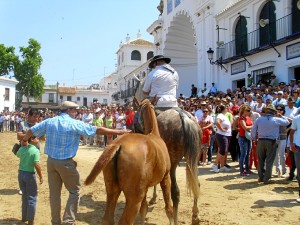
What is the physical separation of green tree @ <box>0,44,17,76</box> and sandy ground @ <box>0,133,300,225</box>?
155 ft

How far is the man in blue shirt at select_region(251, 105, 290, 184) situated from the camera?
30.2 ft

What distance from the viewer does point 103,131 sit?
5332mm

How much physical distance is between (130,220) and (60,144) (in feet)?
5.24

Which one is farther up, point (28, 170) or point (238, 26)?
point (238, 26)

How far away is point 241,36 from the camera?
20.8m

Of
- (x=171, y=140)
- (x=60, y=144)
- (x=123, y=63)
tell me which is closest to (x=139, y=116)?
(x=171, y=140)

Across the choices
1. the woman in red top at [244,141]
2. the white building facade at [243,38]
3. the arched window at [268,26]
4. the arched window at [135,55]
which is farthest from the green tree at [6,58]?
the woman in red top at [244,141]

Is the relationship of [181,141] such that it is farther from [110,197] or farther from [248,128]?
[248,128]

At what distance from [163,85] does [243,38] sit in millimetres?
15185

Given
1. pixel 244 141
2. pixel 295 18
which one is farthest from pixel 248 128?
pixel 295 18

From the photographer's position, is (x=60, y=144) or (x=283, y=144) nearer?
(x=60, y=144)

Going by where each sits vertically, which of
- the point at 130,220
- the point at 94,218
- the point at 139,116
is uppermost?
the point at 139,116

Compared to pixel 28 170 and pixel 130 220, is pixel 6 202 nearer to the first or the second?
pixel 28 170

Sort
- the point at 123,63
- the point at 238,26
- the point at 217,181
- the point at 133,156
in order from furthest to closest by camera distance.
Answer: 1. the point at 123,63
2. the point at 238,26
3. the point at 217,181
4. the point at 133,156
